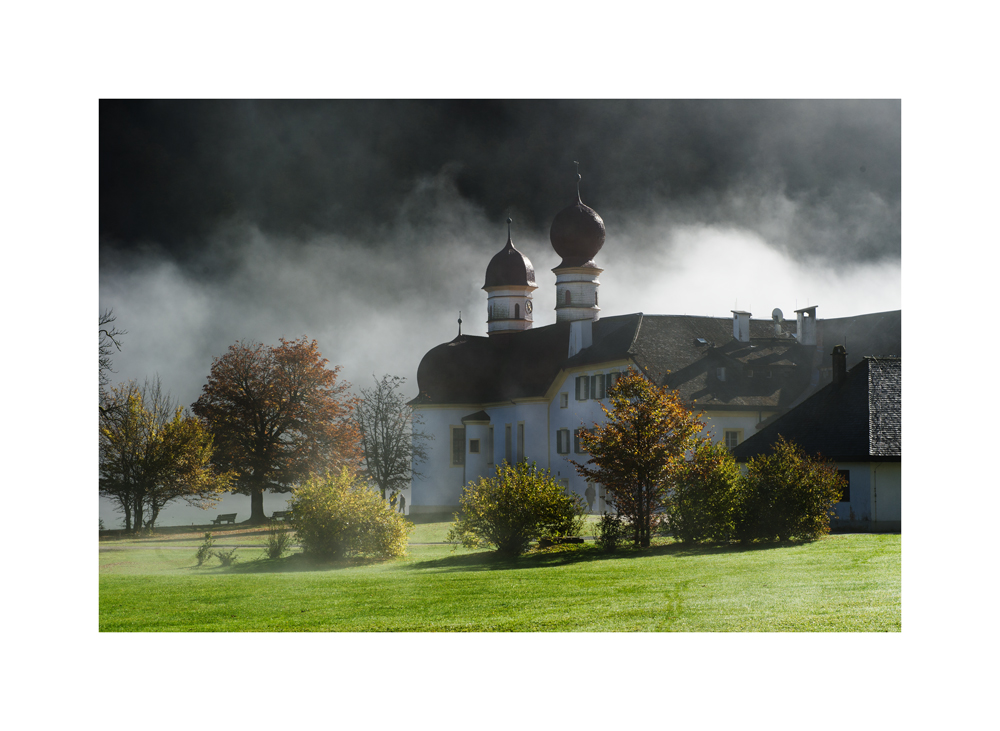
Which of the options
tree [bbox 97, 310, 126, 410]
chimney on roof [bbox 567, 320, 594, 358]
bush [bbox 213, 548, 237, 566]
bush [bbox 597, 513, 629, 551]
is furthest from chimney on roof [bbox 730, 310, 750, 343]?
tree [bbox 97, 310, 126, 410]

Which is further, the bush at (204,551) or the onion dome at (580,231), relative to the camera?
the onion dome at (580,231)

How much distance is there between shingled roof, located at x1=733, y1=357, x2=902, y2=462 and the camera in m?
13.8

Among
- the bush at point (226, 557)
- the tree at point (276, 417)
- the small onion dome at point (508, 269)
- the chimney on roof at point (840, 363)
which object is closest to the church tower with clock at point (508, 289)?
the small onion dome at point (508, 269)

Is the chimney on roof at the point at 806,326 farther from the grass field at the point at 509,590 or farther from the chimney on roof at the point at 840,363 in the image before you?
the grass field at the point at 509,590

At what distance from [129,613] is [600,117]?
749cm

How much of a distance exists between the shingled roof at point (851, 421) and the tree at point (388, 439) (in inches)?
213

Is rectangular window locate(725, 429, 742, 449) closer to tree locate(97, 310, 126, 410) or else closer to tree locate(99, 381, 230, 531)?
tree locate(99, 381, 230, 531)

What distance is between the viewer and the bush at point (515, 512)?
1190 centimetres

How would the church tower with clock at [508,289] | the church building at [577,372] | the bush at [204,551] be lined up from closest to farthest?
the bush at [204,551] → the church tower with clock at [508,289] → the church building at [577,372]

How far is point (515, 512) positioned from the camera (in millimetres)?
11883

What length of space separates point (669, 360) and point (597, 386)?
1.67 metres

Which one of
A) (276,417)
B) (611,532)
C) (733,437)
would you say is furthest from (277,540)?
(733,437)

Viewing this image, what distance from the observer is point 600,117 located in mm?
10805

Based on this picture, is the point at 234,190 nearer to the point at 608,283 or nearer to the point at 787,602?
the point at 608,283
